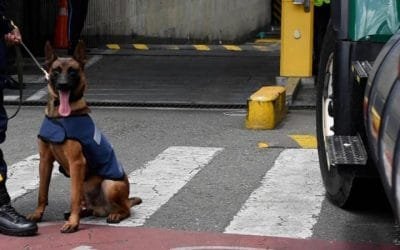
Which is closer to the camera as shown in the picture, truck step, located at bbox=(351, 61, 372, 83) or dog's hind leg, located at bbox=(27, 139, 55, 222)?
truck step, located at bbox=(351, 61, 372, 83)

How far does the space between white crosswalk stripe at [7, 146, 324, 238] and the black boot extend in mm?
452

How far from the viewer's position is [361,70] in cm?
515

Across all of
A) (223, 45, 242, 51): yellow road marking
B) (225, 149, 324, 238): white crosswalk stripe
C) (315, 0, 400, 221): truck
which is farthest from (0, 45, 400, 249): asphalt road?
(223, 45, 242, 51): yellow road marking

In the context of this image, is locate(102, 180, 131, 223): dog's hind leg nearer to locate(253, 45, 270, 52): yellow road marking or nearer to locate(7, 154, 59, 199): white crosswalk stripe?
locate(7, 154, 59, 199): white crosswalk stripe

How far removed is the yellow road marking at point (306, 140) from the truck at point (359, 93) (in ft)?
7.44

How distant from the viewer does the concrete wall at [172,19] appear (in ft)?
61.5

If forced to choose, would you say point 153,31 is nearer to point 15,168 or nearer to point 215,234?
point 15,168

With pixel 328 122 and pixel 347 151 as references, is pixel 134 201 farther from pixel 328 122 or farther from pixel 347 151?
pixel 347 151

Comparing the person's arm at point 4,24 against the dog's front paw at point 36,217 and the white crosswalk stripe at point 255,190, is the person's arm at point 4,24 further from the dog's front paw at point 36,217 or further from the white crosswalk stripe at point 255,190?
the white crosswalk stripe at point 255,190

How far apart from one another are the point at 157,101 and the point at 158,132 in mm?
2125

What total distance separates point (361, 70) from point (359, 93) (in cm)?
32

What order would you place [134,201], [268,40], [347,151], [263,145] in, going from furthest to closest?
[268,40], [263,145], [134,201], [347,151]

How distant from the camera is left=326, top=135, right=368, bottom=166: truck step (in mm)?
4875

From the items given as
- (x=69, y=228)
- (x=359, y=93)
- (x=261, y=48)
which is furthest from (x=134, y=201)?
(x=261, y=48)
